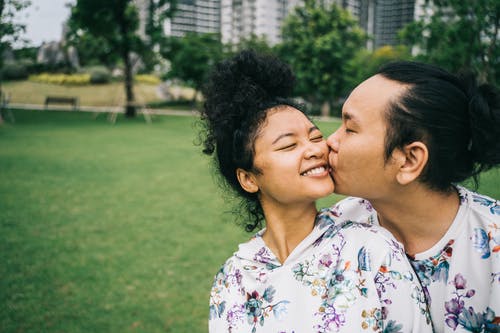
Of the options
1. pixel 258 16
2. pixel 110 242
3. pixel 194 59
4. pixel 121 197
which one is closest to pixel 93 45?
pixel 194 59

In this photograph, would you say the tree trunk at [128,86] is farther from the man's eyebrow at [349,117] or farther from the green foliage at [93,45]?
the man's eyebrow at [349,117]

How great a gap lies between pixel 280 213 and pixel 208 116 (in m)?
0.63

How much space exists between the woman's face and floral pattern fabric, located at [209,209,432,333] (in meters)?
0.19

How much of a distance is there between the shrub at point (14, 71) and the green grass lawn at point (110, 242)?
104 feet

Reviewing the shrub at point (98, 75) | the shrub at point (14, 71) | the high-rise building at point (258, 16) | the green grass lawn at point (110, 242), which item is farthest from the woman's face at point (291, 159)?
the high-rise building at point (258, 16)

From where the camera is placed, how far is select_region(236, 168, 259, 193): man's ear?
2.18 m

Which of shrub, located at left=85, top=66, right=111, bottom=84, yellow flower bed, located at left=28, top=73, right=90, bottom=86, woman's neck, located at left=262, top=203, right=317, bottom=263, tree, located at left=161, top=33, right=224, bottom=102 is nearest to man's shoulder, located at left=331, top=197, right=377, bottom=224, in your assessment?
woman's neck, located at left=262, top=203, right=317, bottom=263

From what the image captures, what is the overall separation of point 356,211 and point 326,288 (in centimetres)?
64

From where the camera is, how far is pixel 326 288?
165cm

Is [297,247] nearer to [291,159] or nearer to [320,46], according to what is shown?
[291,159]

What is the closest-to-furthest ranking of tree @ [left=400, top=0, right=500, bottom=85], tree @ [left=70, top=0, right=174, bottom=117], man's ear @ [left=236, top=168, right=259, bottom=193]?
man's ear @ [left=236, top=168, right=259, bottom=193] < tree @ [left=400, top=0, right=500, bottom=85] < tree @ [left=70, top=0, right=174, bottom=117]

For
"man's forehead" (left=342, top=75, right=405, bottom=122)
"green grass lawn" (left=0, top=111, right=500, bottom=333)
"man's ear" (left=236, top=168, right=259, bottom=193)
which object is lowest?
"green grass lawn" (left=0, top=111, right=500, bottom=333)

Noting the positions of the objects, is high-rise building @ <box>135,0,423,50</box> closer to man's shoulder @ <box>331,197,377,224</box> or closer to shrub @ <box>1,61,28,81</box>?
shrub @ <box>1,61,28,81</box>

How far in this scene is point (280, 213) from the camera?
2.07 metres
